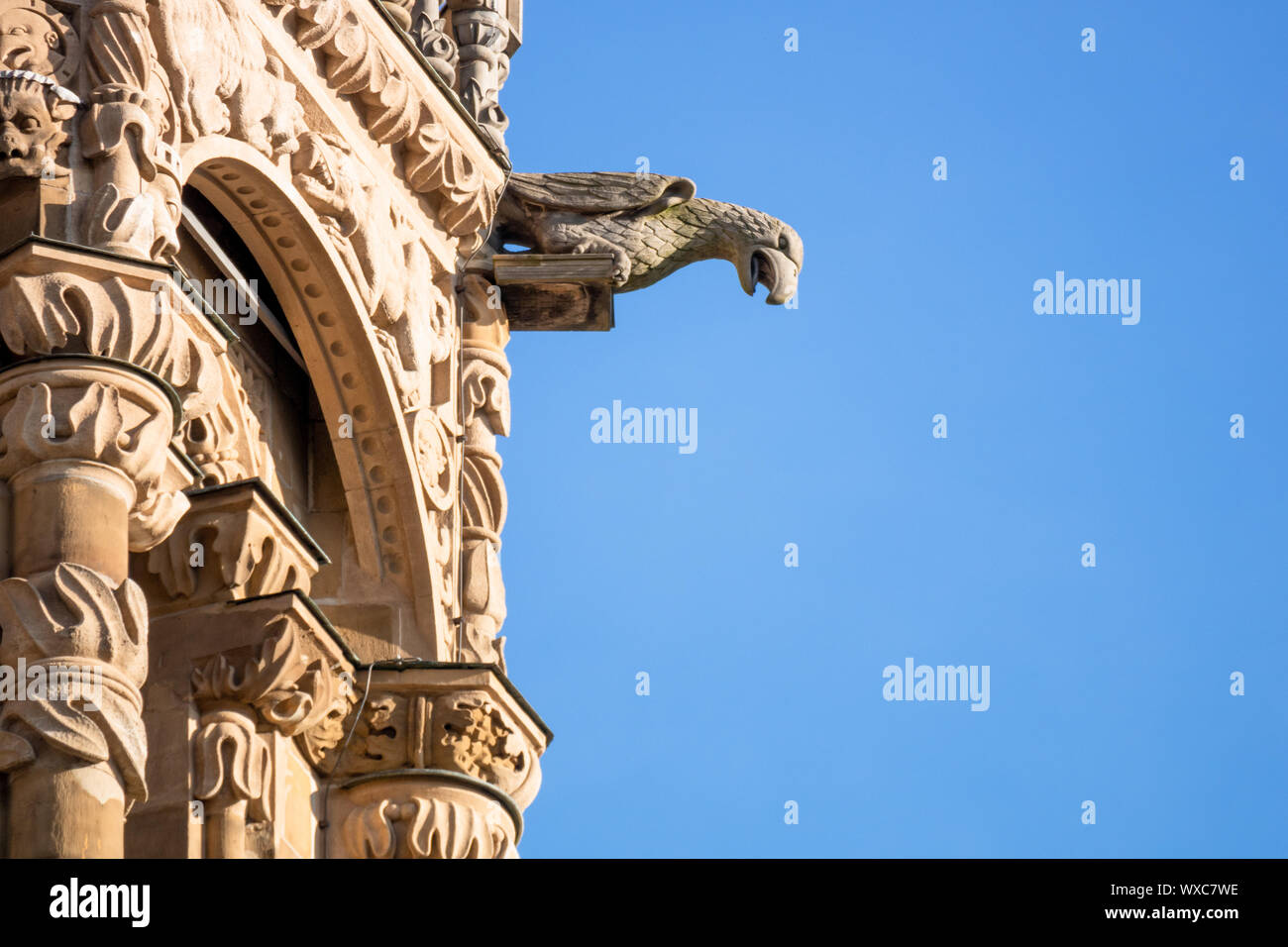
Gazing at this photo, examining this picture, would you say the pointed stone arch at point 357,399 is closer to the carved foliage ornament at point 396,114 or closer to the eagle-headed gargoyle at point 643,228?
the carved foliage ornament at point 396,114

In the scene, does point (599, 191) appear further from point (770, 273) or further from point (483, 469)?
point (483, 469)

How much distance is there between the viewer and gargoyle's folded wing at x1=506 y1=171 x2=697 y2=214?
16062 millimetres

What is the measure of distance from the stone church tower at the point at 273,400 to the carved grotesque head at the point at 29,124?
0.01 meters

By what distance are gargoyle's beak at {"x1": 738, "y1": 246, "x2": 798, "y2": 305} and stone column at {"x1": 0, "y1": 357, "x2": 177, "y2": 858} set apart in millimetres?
5650

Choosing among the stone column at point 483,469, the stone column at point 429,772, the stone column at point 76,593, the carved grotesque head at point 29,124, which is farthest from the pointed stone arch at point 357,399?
the stone column at point 76,593

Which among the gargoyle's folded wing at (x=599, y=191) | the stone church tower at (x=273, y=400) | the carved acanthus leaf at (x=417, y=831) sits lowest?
Answer: the carved acanthus leaf at (x=417, y=831)

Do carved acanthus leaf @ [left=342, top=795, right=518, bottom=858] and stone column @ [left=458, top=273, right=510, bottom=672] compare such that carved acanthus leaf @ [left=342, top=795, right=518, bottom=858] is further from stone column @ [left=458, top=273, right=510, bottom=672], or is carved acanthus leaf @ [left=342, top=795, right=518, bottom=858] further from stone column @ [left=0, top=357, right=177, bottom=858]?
stone column @ [left=0, top=357, right=177, bottom=858]

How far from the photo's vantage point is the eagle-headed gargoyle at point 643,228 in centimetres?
1602

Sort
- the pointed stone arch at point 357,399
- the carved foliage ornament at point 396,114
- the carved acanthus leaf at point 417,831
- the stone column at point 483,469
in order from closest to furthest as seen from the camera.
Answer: the carved acanthus leaf at point 417,831 < the pointed stone arch at point 357,399 < the carved foliage ornament at point 396,114 < the stone column at point 483,469

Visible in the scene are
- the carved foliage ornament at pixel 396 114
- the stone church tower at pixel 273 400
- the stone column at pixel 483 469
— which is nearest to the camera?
the stone church tower at pixel 273 400

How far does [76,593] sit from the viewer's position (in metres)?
10.4

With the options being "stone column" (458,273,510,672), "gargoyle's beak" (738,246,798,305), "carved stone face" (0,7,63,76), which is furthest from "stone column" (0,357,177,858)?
"gargoyle's beak" (738,246,798,305)

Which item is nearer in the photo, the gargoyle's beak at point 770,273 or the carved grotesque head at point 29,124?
the carved grotesque head at point 29,124

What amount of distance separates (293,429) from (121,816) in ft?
13.7
